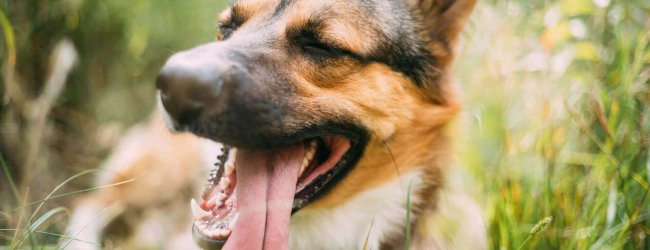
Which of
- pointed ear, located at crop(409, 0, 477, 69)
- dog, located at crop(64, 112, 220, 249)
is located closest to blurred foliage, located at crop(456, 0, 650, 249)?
pointed ear, located at crop(409, 0, 477, 69)

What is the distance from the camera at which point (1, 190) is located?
12.6 feet

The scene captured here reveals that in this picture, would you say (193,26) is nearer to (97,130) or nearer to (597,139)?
(97,130)

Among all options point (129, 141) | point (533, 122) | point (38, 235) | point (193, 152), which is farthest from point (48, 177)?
point (533, 122)

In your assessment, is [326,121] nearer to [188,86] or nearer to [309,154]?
[309,154]

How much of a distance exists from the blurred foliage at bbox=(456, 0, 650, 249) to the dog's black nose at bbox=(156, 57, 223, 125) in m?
1.45

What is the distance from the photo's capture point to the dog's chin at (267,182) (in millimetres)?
2590

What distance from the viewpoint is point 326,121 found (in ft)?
8.79

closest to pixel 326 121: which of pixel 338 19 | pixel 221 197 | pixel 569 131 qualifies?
pixel 338 19

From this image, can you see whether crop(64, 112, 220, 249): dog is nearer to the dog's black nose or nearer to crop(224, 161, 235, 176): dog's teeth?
crop(224, 161, 235, 176): dog's teeth

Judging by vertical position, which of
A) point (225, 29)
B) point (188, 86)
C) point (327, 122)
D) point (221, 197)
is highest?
point (188, 86)

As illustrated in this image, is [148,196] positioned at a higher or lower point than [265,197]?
lower

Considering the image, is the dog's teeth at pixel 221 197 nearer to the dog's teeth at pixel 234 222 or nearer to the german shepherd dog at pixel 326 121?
the german shepherd dog at pixel 326 121

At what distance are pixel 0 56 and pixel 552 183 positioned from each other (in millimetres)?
3333

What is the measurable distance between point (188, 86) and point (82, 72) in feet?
9.77
